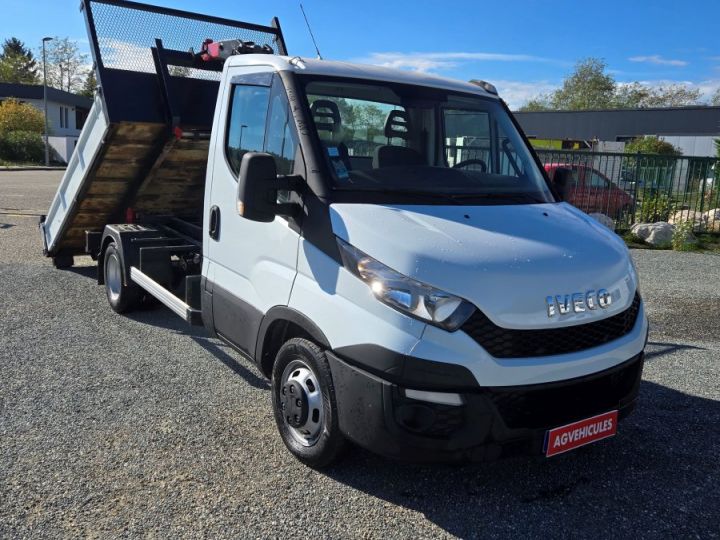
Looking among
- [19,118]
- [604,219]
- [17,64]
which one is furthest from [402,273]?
[17,64]

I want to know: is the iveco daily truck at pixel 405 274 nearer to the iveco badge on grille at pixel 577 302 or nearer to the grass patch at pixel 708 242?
the iveco badge on grille at pixel 577 302

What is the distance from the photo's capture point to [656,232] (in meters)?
13.0

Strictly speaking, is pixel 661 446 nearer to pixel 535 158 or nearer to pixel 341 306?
pixel 535 158

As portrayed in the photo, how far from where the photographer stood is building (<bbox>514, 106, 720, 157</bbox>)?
4697cm

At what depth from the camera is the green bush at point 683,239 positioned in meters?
12.7

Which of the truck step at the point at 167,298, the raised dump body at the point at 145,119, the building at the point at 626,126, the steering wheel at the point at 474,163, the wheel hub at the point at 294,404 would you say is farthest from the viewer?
the building at the point at 626,126

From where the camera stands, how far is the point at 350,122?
4.19 metres

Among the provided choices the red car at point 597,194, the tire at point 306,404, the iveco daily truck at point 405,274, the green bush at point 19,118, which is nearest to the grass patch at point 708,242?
the red car at point 597,194

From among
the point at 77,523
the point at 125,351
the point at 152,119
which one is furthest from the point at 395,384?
the point at 152,119

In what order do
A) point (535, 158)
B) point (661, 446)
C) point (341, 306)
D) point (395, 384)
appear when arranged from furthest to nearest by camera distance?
1. point (535, 158)
2. point (661, 446)
3. point (341, 306)
4. point (395, 384)

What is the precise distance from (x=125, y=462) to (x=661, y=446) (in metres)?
3.29

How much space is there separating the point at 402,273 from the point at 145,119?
163 inches

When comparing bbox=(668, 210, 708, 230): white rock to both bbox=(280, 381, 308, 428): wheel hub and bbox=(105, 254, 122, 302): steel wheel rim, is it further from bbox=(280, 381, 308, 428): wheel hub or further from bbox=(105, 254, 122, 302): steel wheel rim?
bbox=(280, 381, 308, 428): wheel hub

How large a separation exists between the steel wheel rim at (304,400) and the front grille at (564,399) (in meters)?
0.99
